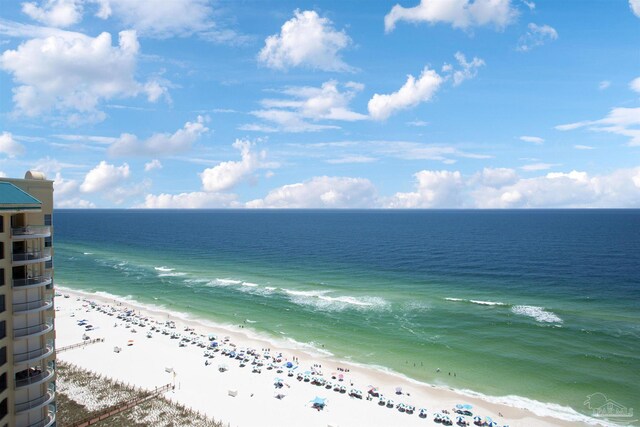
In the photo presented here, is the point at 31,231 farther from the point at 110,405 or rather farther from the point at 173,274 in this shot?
the point at 173,274

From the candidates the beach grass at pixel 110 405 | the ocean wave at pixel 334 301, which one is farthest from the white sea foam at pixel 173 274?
the beach grass at pixel 110 405

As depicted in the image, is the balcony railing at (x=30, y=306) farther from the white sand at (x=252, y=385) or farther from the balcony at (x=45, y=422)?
the white sand at (x=252, y=385)

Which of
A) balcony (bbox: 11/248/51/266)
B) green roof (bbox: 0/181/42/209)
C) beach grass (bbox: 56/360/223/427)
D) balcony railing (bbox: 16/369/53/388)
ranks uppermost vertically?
green roof (bbox: 0/181/42/209)

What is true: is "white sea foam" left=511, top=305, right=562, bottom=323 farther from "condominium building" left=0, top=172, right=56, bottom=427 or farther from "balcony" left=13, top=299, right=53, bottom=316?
"balcony" left=13, top=299, right=53, bottom=316

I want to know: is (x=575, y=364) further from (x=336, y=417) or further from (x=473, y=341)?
(x=336, y=417)

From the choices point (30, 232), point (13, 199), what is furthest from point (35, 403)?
point (13, 199)

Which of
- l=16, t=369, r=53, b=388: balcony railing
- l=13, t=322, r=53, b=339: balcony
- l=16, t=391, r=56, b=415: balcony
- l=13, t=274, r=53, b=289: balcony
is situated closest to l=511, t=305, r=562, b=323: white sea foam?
l=16, t=391, r=56, b=415: balcony
